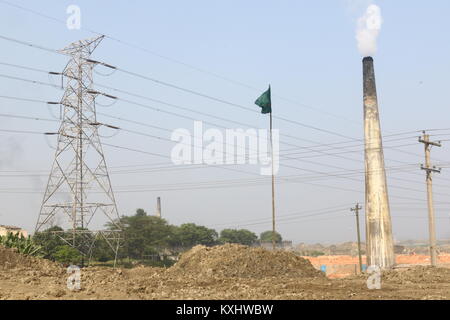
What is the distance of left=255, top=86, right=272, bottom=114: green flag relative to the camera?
36.6m

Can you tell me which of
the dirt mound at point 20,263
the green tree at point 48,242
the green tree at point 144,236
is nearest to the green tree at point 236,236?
the green tree at point 144,236

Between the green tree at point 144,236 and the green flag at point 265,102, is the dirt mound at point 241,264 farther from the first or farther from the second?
the green tree at point 144,236

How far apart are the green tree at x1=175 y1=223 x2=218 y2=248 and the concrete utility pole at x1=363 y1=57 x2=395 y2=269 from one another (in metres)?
53.4

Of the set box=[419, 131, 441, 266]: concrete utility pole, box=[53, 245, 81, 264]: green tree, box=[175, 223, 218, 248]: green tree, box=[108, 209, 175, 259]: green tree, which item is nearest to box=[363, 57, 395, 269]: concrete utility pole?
box=[419, 131, 441, 266]: concrete utility pole

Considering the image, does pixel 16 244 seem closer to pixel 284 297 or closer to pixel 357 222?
pixel 284 297

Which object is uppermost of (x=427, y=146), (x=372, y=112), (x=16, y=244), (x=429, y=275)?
(x=372, y=112)

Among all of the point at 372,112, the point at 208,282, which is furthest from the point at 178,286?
the point at 372,112

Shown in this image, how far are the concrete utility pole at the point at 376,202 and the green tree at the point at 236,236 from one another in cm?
7839

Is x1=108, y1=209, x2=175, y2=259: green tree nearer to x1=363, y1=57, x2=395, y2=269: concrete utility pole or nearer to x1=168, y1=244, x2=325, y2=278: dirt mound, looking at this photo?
x1=363, y1=57, x2=395, y2=269: concrete utility pole

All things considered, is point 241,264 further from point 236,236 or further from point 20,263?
point 236,236

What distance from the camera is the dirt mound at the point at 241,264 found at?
28453mm
